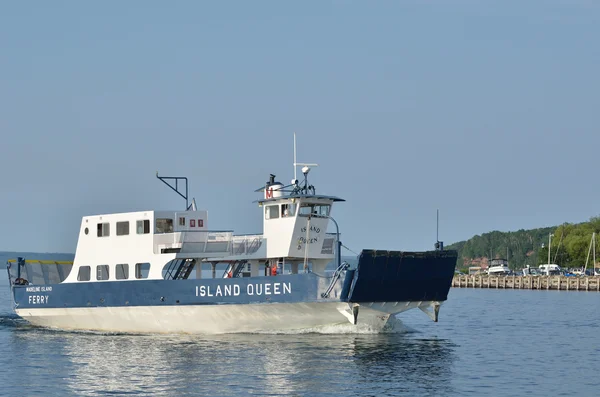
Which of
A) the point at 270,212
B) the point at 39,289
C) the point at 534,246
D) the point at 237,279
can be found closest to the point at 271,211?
the point at 270,212

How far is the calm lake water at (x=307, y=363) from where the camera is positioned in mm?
25578

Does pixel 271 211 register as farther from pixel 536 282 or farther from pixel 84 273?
pixel 536 282

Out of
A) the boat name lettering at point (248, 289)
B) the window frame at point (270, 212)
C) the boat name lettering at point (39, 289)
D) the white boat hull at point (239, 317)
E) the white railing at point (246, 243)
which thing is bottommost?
the white boat hull at point (239, 317)

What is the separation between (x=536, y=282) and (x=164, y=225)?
70057 millimetres

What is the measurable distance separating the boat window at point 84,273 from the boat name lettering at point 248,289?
7045 mm

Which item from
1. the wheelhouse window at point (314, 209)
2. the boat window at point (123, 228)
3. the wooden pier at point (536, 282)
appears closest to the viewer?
the wheelhouse window at point (314, 209)

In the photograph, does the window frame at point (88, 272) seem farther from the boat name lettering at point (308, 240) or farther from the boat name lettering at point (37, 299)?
the boat name lettering at point (308, 240)

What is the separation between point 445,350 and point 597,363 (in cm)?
536

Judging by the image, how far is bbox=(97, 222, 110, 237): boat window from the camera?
38.8 m

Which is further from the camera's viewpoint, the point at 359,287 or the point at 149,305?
the point at 149,305

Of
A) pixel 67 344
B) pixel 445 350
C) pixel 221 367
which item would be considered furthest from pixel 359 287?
pixel 67 344

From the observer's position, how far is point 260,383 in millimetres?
25922

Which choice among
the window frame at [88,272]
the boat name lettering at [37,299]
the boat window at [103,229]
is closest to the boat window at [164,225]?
the boat window at [103,229]

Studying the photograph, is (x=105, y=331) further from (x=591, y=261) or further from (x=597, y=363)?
(x=591, y=261)
